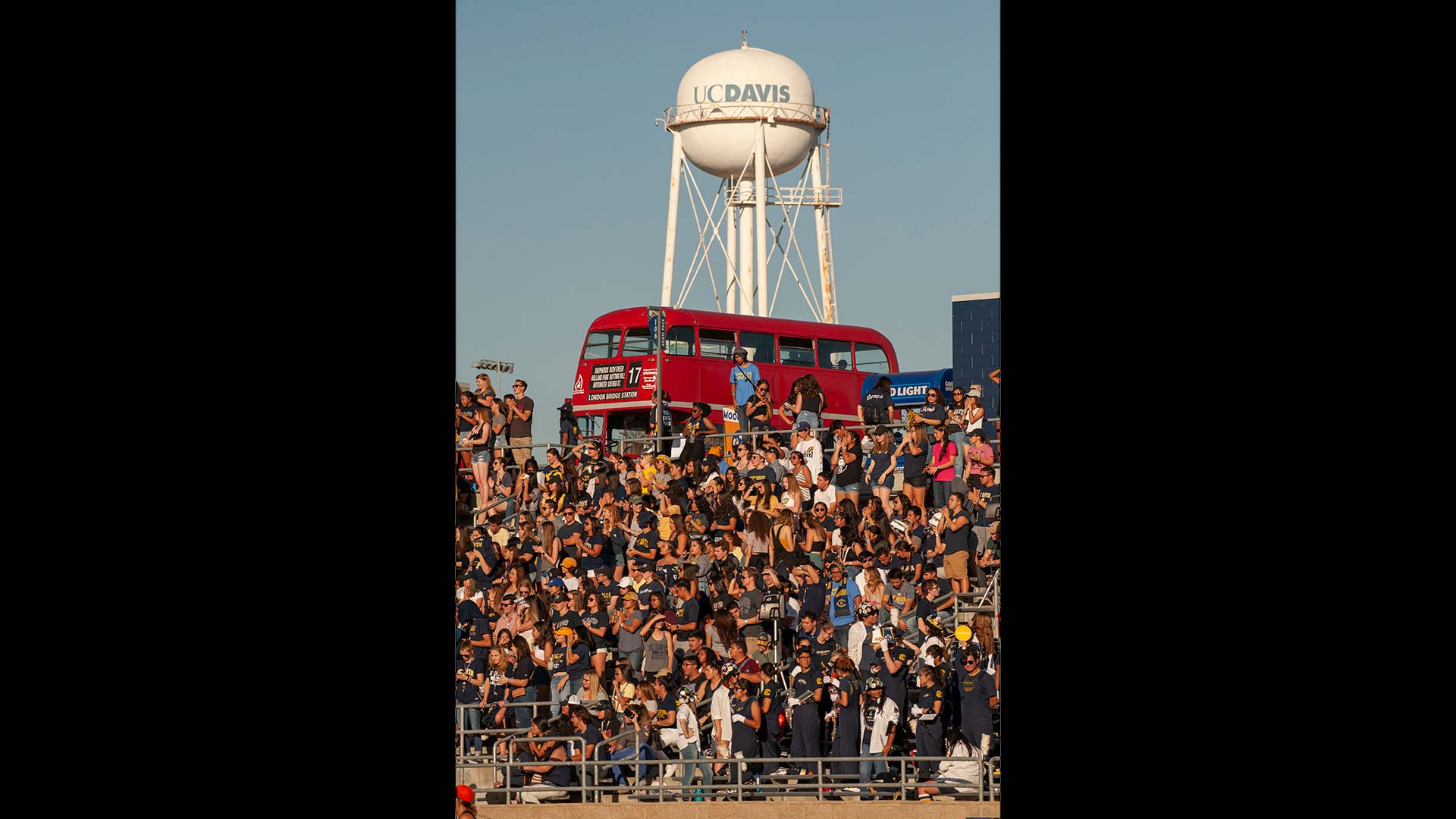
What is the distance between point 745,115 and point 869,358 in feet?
30.2

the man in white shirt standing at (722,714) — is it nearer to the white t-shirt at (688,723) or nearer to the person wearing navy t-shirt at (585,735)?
the white t-shirt at (688,723)

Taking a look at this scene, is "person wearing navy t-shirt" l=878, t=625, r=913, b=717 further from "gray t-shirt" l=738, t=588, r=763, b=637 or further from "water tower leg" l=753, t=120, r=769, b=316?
"water tower leg" l=753, t=120, r=769, b=316

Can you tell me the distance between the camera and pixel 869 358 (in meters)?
28.2

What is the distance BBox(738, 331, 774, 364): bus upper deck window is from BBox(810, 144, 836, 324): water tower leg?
8280mm

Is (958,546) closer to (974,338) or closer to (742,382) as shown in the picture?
(742,382)

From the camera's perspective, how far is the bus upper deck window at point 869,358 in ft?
92.0

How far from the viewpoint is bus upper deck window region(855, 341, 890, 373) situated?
28047mm

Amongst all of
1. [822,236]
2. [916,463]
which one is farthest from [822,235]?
[916,463]
